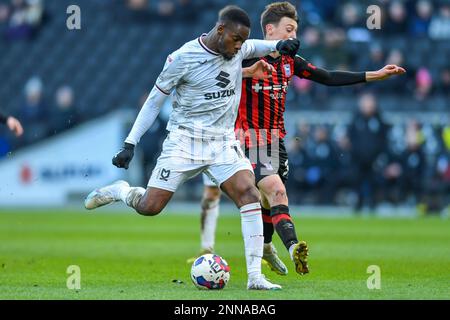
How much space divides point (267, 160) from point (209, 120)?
3.23ft

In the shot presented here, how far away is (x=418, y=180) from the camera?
21891 millimetres

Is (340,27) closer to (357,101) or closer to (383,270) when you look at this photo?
(357,101)

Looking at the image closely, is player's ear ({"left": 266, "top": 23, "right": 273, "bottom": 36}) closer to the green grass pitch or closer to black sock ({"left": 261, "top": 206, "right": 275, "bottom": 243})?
black sock ({"left": 261, "top": 206, "right": 275, "bottom": 243})

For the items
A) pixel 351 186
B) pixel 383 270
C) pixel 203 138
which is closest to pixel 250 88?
pixel 203 138

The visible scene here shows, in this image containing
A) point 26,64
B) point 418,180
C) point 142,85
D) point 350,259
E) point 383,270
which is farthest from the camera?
point 26,64

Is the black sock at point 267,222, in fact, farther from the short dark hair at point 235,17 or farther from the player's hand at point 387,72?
the short dark hair at point 235,17

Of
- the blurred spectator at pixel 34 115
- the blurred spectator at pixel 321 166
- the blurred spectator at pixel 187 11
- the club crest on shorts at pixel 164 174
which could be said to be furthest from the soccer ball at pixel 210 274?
the blurred spectator at pixel 187 11

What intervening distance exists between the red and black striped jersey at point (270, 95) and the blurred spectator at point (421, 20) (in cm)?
1475

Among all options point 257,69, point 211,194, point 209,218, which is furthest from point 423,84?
point 257,69

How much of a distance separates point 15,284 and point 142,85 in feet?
56.4

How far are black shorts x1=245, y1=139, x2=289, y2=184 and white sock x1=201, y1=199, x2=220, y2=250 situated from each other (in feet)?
6.77

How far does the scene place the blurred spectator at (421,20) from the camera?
945 inches

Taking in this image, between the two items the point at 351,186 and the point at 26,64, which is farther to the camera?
the point at 26,64

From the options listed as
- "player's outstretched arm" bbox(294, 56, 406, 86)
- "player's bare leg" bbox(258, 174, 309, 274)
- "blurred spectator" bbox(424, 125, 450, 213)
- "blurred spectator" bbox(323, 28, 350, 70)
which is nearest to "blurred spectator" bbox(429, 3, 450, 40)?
"blurred spectator" bbox(323, 28, 350, 70)
